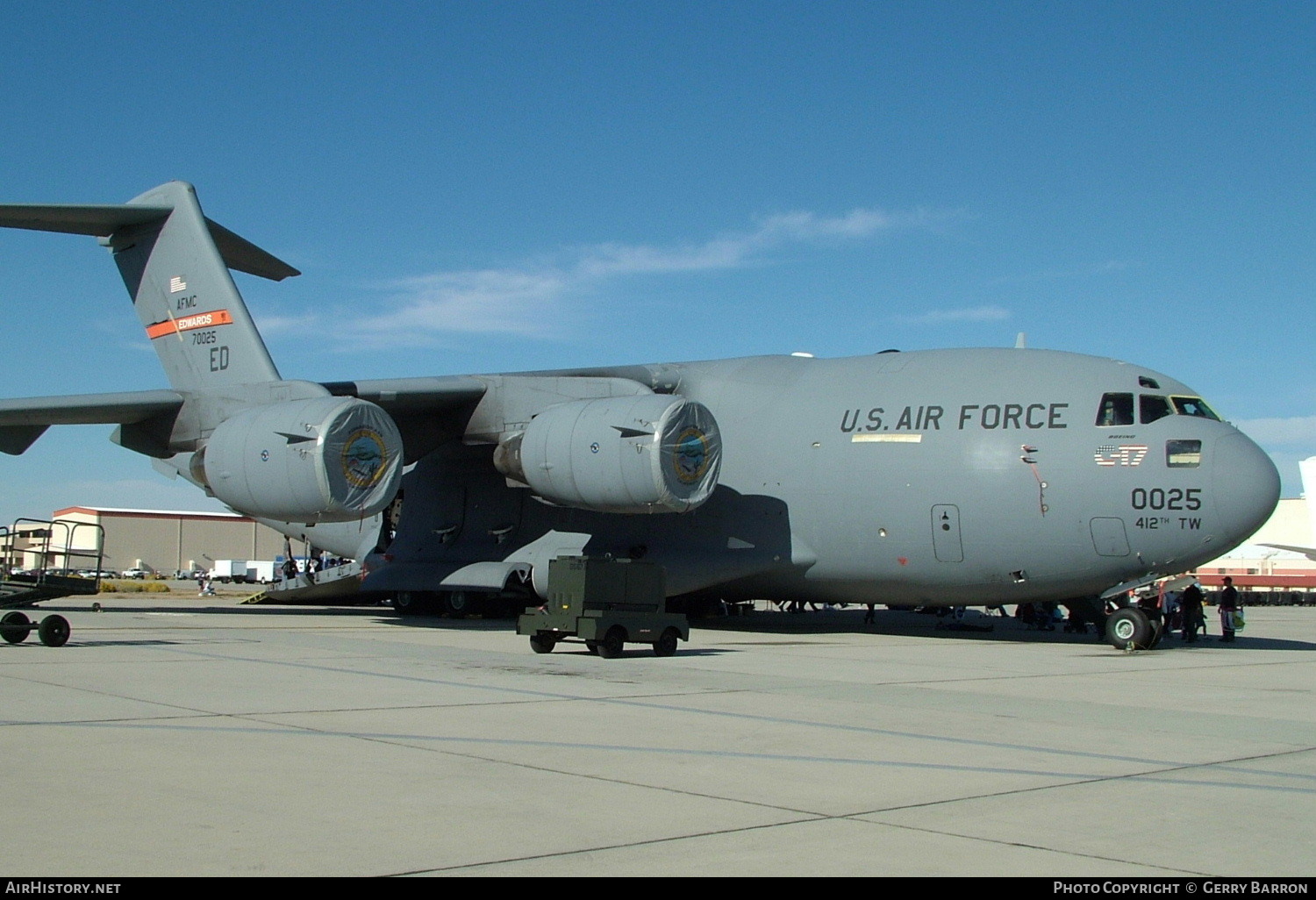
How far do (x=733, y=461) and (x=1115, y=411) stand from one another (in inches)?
212

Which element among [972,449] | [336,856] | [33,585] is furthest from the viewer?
[972,449]

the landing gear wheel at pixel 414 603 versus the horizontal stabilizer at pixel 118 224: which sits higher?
the horizontal stabilizer at pixel 118 224

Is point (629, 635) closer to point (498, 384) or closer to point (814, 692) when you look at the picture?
point (814, 692)

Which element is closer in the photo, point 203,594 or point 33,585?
point 33,585

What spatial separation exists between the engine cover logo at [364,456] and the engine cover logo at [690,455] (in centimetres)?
384

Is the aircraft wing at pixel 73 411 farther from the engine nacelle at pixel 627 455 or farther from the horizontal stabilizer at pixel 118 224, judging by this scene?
the engine nacelle at pixel 627 455

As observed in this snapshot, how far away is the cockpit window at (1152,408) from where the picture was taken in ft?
53.0

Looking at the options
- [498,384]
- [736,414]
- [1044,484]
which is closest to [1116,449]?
[1044,484]

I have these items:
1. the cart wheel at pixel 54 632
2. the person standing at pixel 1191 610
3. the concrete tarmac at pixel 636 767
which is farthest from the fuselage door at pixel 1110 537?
the cart wheel at pixel 54 632

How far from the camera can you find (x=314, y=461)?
16.9 meters

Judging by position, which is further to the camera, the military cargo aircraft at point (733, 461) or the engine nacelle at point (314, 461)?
the engine nacelle at point (314, 461)

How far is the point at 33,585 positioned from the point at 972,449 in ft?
36.2

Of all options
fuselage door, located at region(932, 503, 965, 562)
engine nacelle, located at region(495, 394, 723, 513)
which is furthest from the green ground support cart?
fuselage door, located at region(932, 503, 965, 562)

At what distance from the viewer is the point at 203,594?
4122 centimetres
